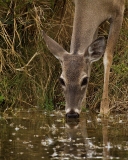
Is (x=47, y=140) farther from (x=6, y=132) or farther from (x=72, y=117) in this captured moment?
(x=72, y=117)

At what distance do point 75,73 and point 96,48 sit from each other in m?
0.64

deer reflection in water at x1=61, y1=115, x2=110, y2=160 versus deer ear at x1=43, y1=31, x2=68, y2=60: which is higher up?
deer ear at x1=43, y1=31, x2=68, y2=60

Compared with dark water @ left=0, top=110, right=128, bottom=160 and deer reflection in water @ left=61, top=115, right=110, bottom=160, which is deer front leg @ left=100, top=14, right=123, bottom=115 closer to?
dark water @ left=0, top=110, right=128, bottom=160

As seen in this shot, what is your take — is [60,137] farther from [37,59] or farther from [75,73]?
[37,59]

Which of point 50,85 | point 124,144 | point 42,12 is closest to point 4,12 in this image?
point 42,12

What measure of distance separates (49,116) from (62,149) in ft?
7.64

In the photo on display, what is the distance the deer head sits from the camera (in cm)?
877

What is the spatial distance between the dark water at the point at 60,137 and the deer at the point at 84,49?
33 centimetres

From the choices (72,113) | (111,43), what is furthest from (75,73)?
(111,43)

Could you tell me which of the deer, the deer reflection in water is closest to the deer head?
the deer

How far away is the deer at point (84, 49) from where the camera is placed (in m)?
8.84

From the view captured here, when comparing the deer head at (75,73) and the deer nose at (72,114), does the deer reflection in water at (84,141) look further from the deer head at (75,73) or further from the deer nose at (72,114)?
the deer head at (75,73)

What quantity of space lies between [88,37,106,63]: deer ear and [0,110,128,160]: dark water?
2.72 ft

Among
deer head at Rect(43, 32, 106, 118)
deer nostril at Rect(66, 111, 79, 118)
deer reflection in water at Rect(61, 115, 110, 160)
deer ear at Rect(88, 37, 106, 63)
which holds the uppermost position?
deer ear at Rect(88, 37, 106, 63)
